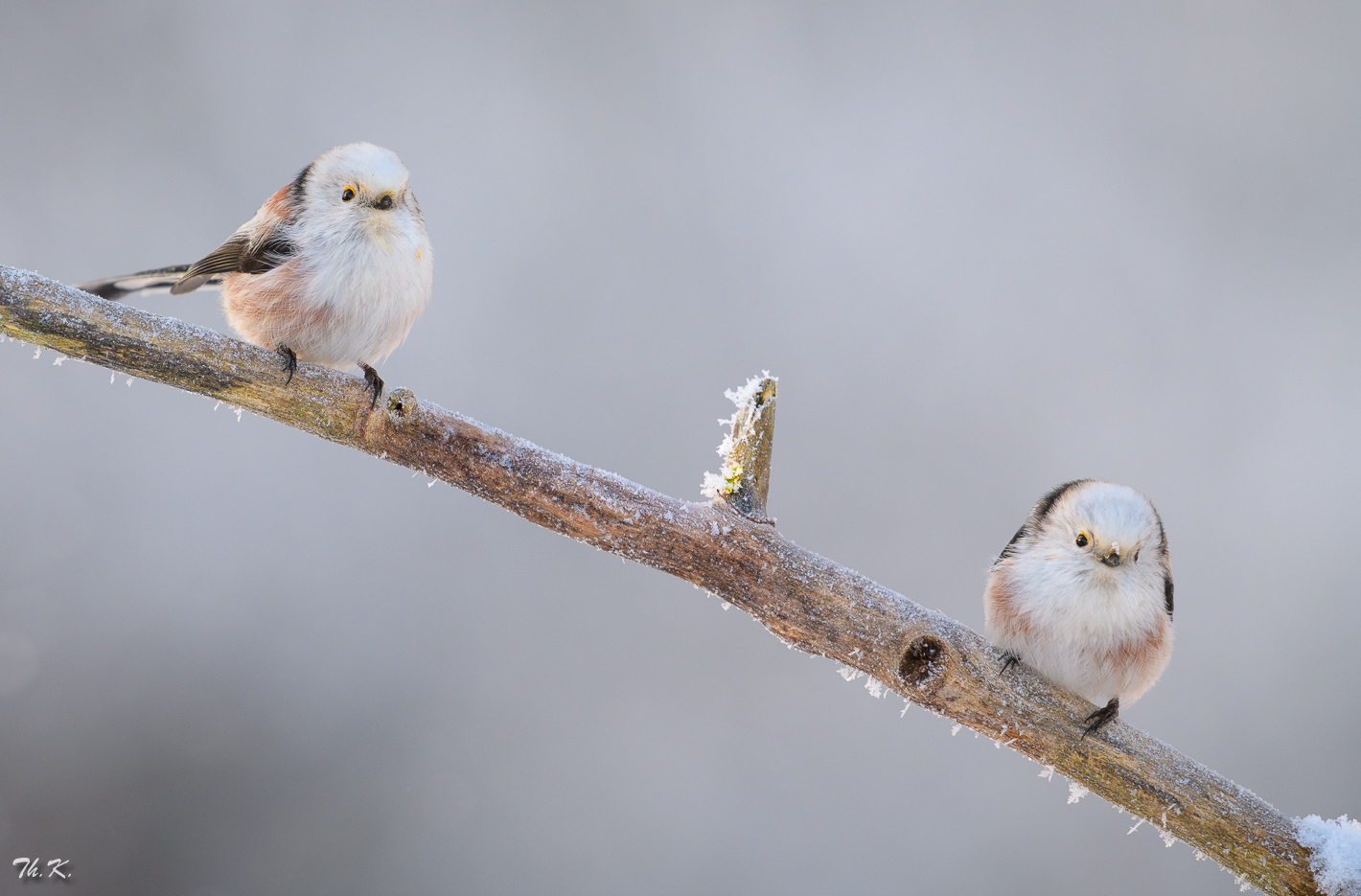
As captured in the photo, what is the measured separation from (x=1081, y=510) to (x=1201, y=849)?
→ 2.53 ft

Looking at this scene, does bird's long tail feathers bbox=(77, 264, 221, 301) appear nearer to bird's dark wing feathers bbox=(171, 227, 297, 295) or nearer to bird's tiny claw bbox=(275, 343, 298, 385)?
bird's dark wing feathers bbox=(171, 227, 297, 295)

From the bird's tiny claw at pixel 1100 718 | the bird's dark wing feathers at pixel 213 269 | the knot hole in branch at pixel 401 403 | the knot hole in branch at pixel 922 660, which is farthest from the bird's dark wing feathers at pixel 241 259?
the bird's tiny claw at pixel 1100 718

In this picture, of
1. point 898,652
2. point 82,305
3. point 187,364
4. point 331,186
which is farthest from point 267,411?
point 898,652

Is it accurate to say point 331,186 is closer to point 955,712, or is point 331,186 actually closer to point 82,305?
point 82,305

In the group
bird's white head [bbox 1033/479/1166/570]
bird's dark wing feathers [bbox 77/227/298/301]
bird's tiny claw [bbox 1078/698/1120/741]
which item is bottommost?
bird's tiny claw [bbox 1078/698/1120/741]

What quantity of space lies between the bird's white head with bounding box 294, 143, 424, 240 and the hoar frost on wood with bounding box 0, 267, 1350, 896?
0.43 m

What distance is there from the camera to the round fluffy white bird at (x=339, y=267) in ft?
7.30

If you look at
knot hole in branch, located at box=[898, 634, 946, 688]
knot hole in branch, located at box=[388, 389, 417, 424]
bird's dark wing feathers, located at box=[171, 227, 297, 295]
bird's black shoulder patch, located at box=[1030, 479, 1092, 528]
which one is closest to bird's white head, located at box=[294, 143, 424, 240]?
bird's dark wing feathers, located at box=[171, 227, 297, 295]

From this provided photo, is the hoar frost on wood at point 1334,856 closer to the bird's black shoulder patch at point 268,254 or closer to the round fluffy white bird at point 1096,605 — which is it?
the round fluffy white bird at point 1096,605

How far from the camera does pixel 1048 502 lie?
2.30m

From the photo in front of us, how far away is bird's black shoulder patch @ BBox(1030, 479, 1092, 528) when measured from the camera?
2260mm

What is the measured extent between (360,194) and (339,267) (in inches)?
8.4

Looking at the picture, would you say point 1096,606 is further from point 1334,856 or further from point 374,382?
point 374,382

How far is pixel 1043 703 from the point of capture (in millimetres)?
2021
